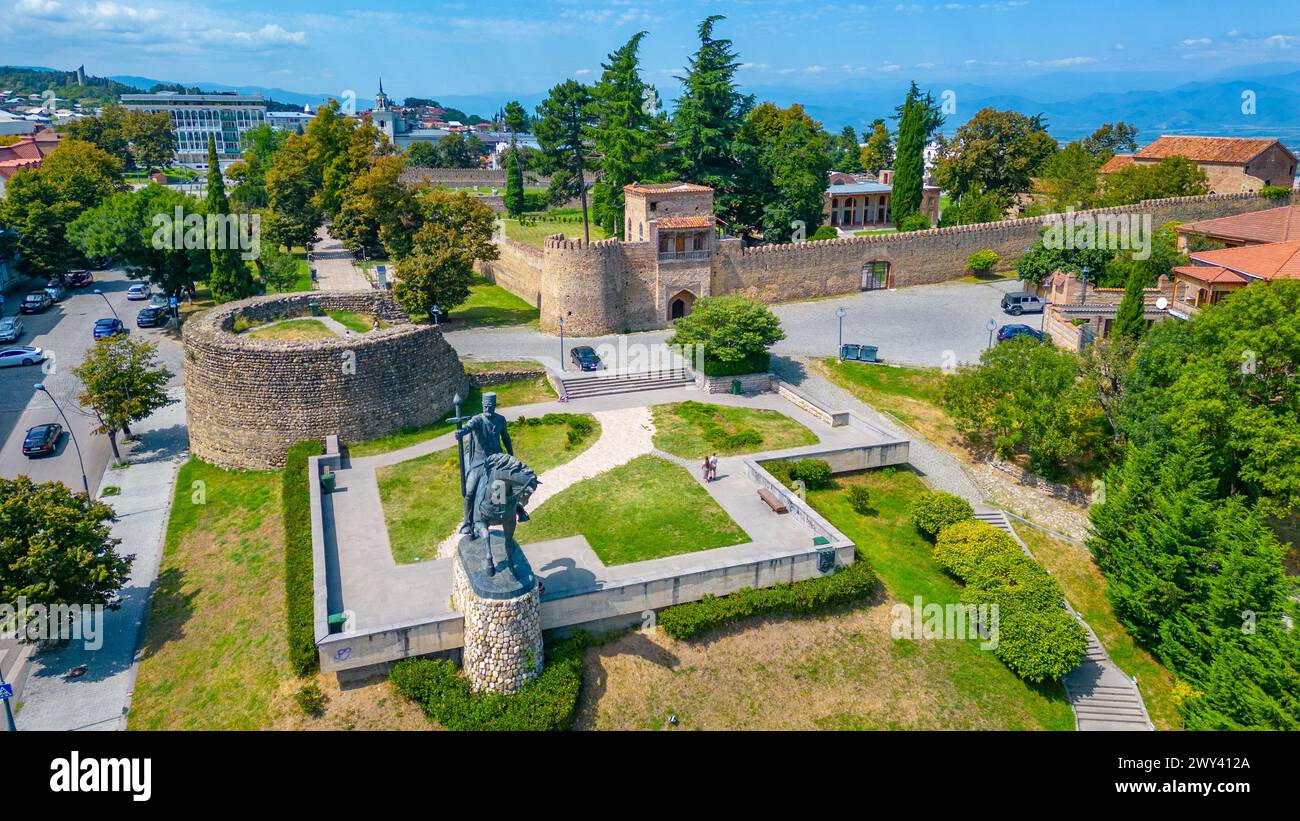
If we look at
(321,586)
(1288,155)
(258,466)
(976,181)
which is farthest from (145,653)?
(1288,155)

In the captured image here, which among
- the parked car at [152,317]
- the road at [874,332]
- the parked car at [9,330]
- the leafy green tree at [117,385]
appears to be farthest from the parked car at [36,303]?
the road at [874,332]

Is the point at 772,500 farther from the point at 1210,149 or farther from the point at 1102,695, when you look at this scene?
the point at 1210,149

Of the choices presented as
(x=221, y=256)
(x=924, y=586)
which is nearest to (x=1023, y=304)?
(x=924, y=586)

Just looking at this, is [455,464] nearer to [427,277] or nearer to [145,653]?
[145,653]

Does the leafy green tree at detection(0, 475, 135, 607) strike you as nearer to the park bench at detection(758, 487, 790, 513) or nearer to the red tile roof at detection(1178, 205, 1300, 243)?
the park bench at detection(758, 487, 790, 513)

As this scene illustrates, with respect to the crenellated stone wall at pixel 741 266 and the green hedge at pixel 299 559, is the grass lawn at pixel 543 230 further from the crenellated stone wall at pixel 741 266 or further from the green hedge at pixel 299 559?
the green hedge at pixel 299 559

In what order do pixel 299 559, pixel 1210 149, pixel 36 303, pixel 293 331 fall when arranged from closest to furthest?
pixel 299 559 < pixel 293 331 < pixel 36 303 < pixel 1210 149

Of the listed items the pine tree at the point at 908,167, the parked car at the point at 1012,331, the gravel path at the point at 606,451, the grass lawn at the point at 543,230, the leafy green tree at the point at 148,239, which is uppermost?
the pine tree at the point at 908,167
